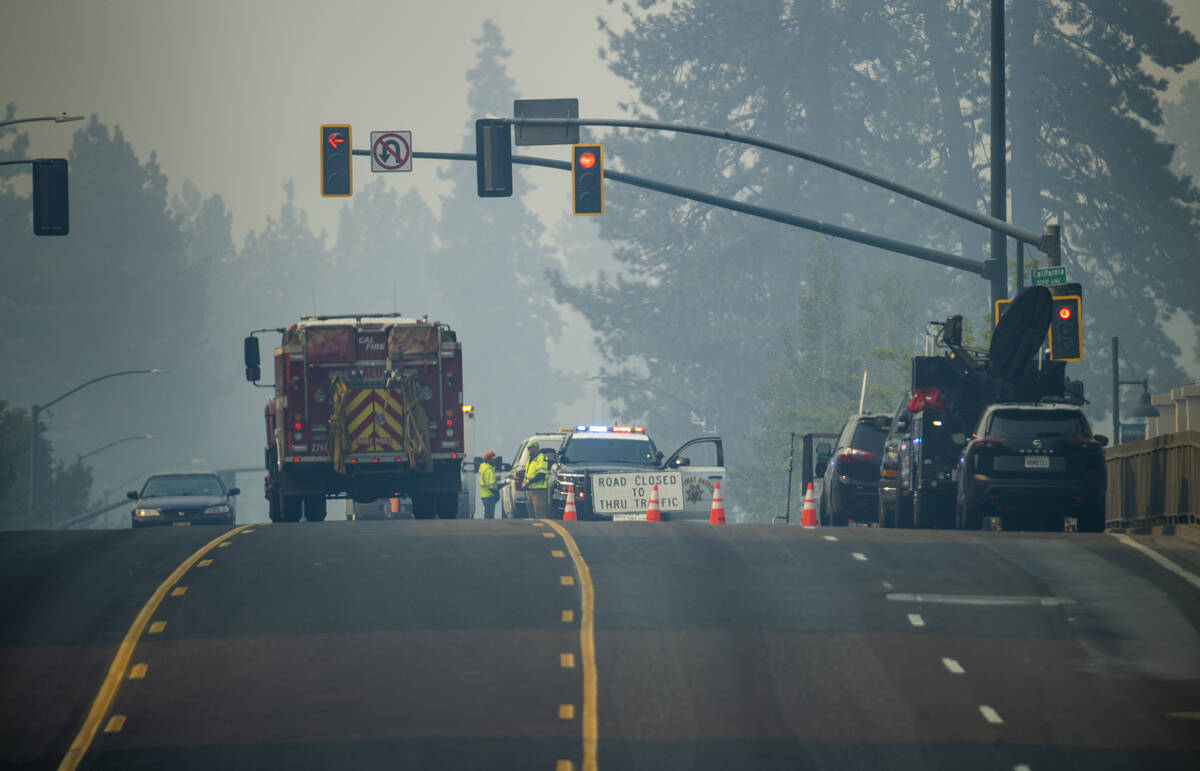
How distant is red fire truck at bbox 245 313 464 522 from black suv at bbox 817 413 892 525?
6.67m

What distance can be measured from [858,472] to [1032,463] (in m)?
6.43

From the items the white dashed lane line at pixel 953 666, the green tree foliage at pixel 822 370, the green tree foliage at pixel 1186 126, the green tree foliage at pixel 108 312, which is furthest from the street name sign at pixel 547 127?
the green tree foliage at pixel 1186 126

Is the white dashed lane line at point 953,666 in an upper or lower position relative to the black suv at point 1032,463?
lower

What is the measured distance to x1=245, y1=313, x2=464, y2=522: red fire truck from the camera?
27875 mm

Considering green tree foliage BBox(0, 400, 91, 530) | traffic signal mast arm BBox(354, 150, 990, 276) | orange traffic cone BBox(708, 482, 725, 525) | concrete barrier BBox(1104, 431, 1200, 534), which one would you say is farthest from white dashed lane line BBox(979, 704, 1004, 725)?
green tree foliage BBox(0, 400, 91, 530)

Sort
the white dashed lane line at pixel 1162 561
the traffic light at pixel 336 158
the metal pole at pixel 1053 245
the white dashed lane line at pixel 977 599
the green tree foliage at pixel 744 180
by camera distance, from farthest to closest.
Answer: the green tree foliage at pixel 744 180
the traffic light at pixel 336 158
the metal pole at pixel 1053 245
the white dashed lane line at pixel 1162 561
the white dashed lane line at pixel 977 599

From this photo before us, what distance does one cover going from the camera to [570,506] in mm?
31562

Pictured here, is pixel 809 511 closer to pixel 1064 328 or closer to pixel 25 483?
pixel 1064 328

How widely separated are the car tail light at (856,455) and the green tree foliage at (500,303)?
136577 mm

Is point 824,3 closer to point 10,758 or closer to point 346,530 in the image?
point 346,530

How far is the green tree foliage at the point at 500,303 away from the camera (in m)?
172

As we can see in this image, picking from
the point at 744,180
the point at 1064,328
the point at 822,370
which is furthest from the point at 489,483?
the point at 744,180

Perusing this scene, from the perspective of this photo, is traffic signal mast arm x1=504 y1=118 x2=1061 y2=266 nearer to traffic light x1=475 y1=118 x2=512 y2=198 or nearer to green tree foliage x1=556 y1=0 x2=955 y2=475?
traffic light x1=475 y1=118 x2=512 y2=198

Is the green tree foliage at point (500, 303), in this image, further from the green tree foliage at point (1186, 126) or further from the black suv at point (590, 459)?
the black suv at point (590, 459)
